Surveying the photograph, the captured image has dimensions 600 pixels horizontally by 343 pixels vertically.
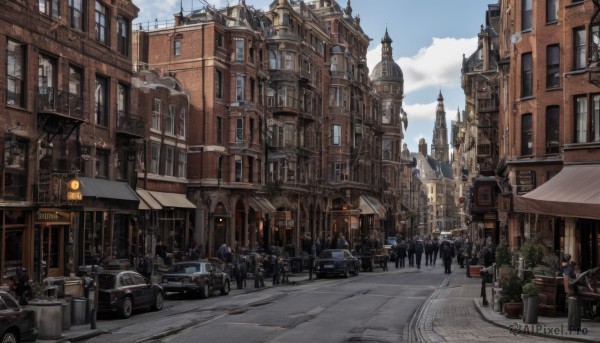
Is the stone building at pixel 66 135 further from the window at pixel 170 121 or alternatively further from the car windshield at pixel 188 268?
the window at pixel 170 121

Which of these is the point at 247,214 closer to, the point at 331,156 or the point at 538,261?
the point at 331,156

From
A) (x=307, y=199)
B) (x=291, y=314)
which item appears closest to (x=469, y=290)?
(x=291, y=314)

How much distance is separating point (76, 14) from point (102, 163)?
7075mm

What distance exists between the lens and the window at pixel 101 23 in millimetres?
33156

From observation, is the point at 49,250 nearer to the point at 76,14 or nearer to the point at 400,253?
the point at 76,14

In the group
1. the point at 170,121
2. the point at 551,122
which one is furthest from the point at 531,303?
the point at 170,121

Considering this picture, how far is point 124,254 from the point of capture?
36.3 metres

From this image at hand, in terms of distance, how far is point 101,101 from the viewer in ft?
111

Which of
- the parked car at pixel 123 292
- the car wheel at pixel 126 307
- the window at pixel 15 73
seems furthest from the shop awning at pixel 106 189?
the car wheel at pixel 126 307

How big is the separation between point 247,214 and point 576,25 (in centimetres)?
2755

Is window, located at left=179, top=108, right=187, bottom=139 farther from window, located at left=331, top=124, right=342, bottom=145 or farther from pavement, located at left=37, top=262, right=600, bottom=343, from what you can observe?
pavement, located at left=37, top=262, right=600, bottom=343

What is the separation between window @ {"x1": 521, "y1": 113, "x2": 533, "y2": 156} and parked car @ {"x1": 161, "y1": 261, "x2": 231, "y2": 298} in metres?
14.9

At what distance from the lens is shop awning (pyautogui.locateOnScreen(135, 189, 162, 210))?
37531 mm

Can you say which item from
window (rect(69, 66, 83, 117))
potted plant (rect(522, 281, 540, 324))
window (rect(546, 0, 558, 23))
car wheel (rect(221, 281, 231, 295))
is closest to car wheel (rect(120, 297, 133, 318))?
car wheel (rect(221, 281, 231, 295))
